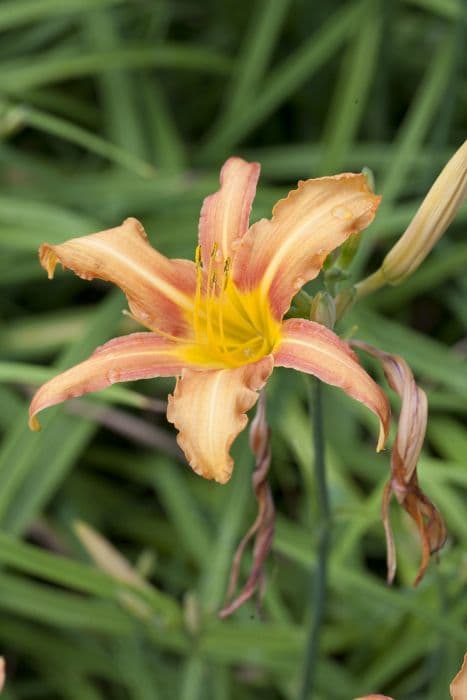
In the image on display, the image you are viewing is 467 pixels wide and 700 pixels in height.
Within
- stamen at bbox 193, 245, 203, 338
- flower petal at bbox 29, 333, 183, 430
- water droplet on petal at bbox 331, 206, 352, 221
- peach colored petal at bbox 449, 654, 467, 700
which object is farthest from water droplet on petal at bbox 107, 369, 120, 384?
peach colored petal at bbox 449, 654, 467, 700

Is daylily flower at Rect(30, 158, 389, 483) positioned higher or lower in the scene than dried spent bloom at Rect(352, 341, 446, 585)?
higher

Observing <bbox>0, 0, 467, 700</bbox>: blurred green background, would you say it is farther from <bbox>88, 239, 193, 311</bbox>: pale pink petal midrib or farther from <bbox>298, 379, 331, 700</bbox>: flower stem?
<bbox>88, 239, 193, 311</bbox>: pale pink petal midrib

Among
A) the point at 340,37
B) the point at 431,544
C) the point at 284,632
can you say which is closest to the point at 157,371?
the point at 431,544

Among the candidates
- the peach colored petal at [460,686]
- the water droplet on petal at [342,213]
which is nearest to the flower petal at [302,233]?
the water droplet on petal at [342,213]

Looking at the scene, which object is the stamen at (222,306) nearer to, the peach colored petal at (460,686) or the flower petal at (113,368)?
the flower petal at (113,368)

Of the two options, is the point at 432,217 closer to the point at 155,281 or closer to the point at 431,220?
the point at 431,220

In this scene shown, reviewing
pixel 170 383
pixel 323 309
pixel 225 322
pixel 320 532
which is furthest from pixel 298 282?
pixel 170 383
